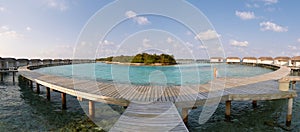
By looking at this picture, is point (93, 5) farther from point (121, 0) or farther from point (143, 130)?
point (143, 130)

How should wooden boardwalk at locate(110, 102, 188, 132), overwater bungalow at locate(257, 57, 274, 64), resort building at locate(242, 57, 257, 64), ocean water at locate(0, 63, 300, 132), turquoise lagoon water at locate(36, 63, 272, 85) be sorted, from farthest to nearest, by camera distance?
resort building at locate(242, 57, 257, 64) → overwater bungalow at locate(257, 57, 274, 64) → turquoise lagoon water at locate(36, 63, 272, 85) → ocean water at locate(0, 63, 300, 132) → wooden boardwalk at locate(110, 102, 188, 132)

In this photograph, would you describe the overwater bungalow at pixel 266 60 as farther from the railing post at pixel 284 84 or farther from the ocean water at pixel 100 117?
the railing post at pixel 284 84

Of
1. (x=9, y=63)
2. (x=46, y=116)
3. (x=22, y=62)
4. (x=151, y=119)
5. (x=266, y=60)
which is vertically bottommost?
(x=46, y=116)

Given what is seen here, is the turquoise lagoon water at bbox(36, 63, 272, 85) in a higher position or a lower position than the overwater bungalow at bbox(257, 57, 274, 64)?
lower

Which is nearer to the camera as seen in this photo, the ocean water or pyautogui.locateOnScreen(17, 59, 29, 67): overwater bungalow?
the ocean water

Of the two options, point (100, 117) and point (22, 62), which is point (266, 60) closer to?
point (100, 117)

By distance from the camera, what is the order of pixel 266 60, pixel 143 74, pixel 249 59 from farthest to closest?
pixel 249 59 < pixel 266 60 < pixel 143 74

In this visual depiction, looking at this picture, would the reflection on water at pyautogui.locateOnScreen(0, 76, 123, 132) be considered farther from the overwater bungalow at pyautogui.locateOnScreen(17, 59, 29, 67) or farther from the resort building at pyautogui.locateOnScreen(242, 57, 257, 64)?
the resort building at pyautogui.locateOnScreen(242, 57, 257, 64)

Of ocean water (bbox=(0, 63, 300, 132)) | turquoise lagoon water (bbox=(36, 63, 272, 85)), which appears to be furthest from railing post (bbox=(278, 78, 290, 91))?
turquoise lagoon water (bbox=(36, 63, 272, 85))

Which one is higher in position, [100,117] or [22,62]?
[22,62]

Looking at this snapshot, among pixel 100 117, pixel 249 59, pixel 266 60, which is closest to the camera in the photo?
pixel 100 117

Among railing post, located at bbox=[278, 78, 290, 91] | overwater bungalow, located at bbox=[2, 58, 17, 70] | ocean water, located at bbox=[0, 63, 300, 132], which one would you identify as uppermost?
overwater bungalow, located at bbox=[2, 58, 17, 70]

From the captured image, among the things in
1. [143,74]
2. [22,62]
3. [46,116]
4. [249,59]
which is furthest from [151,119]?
[249,59]

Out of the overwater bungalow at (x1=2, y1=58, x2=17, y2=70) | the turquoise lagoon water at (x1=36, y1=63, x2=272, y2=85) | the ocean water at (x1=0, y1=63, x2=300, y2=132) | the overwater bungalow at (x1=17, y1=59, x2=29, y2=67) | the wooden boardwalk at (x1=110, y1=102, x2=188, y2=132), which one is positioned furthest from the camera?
the overwater bungalow at (x1=17, y1=59, x2=29, y2=67)
